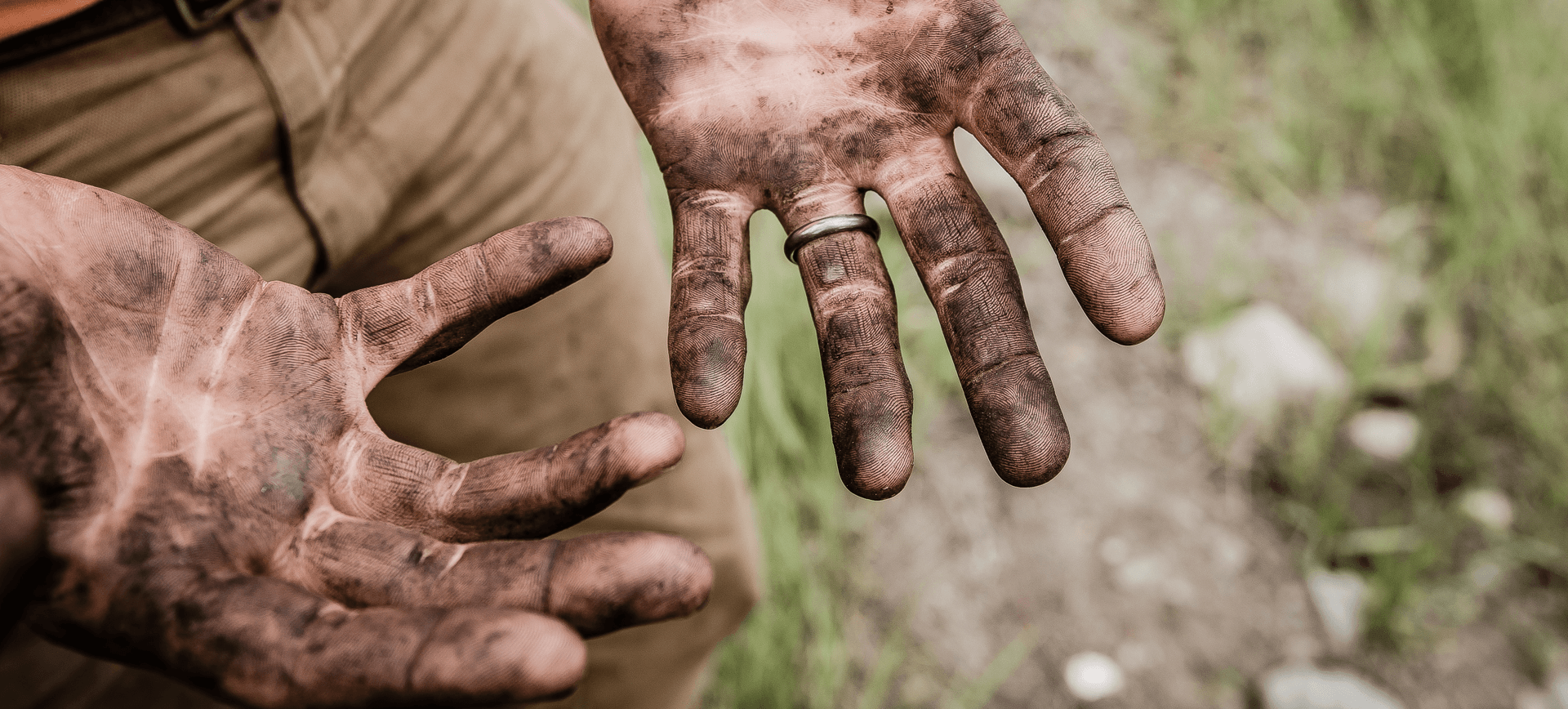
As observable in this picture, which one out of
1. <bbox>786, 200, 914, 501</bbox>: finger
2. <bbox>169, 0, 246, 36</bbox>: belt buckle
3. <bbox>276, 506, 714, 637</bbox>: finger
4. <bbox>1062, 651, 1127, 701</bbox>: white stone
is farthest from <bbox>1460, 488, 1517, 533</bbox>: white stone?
<bbox>169, 0, 246, 36</bbox>: belt buckle

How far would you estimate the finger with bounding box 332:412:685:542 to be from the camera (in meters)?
0.69

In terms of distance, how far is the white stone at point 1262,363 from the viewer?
1783 millimetres

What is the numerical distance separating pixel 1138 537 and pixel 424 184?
138 centimetres

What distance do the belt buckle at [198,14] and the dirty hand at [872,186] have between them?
403mm

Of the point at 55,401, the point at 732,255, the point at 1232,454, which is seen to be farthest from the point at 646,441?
the point at 1232,454

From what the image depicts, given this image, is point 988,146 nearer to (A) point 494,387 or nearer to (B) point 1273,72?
(A) point 494,387

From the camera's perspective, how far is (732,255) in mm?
923

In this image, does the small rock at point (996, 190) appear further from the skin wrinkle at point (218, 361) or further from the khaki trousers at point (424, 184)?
the skin wrinkle at point (218, 361)

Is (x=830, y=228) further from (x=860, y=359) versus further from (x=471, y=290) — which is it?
(x=471, y=290)

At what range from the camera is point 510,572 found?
670mm

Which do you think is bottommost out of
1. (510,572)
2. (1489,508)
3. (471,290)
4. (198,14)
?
(1489,508)

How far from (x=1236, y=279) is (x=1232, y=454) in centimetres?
42

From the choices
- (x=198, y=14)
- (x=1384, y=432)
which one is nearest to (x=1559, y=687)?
(x=1384, y=432)

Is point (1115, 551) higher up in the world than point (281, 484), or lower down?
lower down
